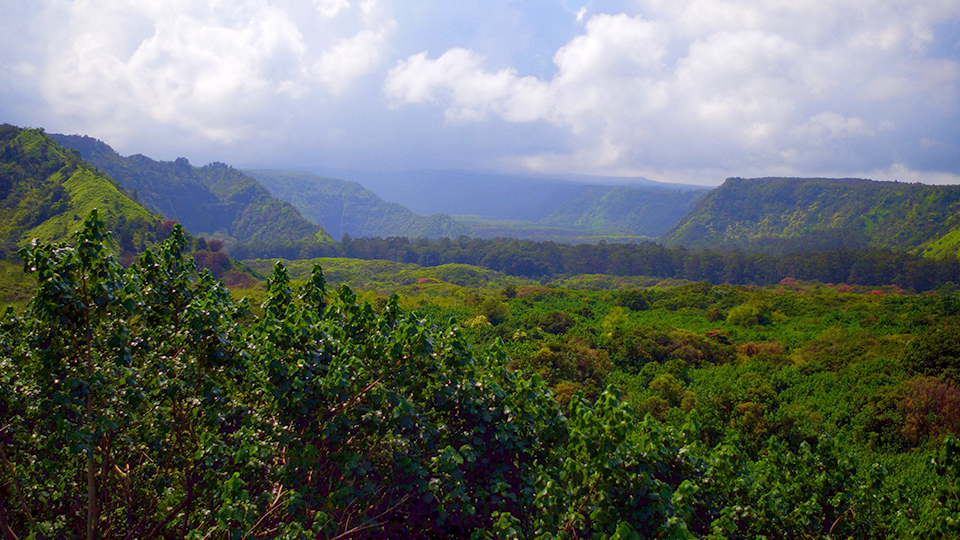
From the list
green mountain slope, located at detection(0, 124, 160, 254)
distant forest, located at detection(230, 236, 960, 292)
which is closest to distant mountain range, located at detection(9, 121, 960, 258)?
green mountain slope, located at detection(0, 124, 160, 254)

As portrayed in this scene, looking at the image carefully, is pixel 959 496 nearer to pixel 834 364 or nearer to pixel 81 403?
pixel 81 403

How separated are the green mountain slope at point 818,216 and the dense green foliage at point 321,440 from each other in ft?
282

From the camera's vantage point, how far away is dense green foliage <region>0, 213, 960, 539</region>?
353 cm

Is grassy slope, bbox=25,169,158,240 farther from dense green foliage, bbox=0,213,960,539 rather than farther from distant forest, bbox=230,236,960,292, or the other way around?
dense green foliage, bbox=0,213,960,539

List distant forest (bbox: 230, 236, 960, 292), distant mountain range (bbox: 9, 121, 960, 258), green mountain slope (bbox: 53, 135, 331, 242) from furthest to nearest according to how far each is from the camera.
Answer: green mountain slope (bbox: 53, 135, 331, 242)
distant forest (bbox: 230, 236, 960, 292)
distant mountain range (bbox: 9, 121, 960, 258)

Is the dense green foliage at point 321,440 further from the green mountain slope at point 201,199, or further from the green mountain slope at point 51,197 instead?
the green mountain slope at point 201,199

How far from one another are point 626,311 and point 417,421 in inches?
1238

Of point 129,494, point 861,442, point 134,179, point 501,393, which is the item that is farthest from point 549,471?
point 134,179

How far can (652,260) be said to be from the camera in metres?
83.7

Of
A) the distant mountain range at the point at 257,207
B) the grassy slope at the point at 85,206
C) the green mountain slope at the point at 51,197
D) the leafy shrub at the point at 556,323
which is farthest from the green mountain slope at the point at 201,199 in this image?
the leafy shrub at the point at 556,323

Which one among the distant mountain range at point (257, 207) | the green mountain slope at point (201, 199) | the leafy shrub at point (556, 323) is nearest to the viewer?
the leafy shrub at point (556, 323)

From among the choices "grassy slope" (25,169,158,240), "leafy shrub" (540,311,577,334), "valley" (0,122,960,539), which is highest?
"grassy slope" (25,169,158,240)

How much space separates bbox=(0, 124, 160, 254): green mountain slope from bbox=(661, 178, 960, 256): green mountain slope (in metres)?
95.9

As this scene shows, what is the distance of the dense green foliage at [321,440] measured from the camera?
3529 millimetres
